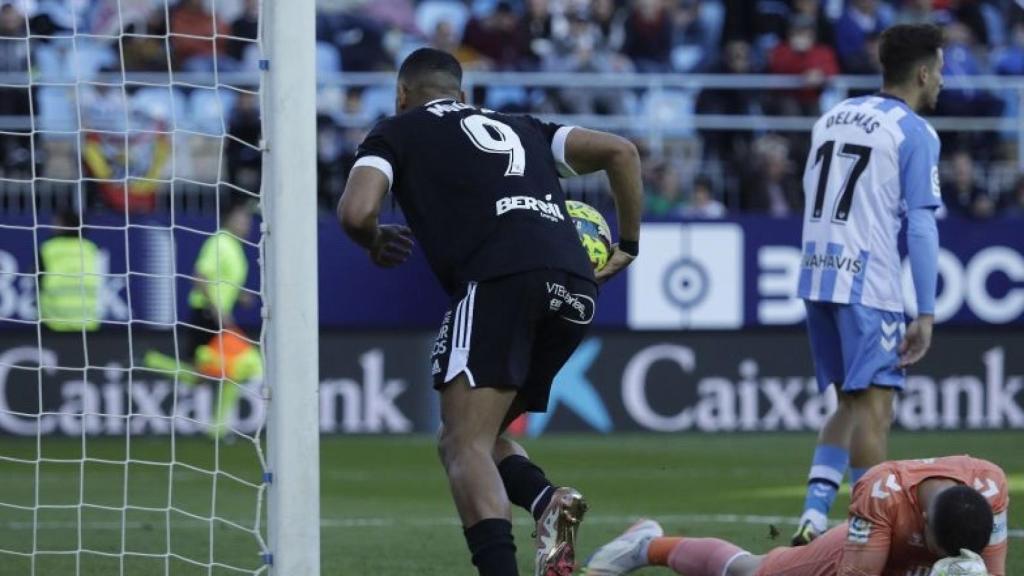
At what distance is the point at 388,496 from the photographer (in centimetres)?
1051

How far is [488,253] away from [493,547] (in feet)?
3.03

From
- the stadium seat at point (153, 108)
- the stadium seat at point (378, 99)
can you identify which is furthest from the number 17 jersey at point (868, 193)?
the stadium seat at point (378, 99)

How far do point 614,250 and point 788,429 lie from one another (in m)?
8.50

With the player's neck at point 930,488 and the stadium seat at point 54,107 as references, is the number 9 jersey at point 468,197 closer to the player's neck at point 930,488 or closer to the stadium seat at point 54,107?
the player's neck at point 930,488

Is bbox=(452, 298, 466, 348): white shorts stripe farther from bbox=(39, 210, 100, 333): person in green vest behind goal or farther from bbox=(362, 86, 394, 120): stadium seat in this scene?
Answer: bbox=(362, 86, 394, 120): stadium seat

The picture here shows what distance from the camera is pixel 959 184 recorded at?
52.3 ft

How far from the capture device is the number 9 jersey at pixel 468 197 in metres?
5.68

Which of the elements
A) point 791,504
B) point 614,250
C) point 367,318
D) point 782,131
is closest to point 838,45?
point 782,131

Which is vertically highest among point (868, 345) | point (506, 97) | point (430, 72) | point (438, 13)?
point (438, 13)

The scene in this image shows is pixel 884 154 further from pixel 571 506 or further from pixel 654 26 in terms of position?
pixel 654 26

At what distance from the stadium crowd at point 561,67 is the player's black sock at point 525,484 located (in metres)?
8.74

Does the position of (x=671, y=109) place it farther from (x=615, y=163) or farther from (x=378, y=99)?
(x=615, y=163)

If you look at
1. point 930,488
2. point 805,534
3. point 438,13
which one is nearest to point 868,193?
point 805,534

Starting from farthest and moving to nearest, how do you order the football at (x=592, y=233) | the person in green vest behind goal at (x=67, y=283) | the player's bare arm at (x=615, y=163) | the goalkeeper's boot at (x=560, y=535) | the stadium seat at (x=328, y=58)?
the stadium seat at (x=328, y=58) < the person in green vest behind goal at (x=67, y=283) < the football at (x=592, y=233) < the player's bare arm at (x=615, y=163) < the goalkeeper's boot at (x=560, y=535)
